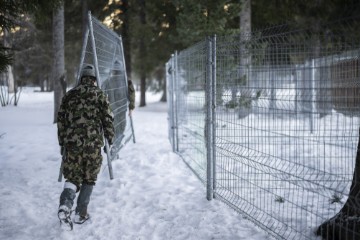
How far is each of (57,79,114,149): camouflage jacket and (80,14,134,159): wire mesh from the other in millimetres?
1180

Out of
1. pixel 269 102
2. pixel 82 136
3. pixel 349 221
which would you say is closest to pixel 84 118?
pixel 82 136

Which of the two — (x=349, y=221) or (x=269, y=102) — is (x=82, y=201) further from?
(x=349, y=221)

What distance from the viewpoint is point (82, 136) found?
168 inches

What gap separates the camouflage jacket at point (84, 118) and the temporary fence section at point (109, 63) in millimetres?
1202

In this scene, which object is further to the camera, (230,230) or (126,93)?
(126,93)

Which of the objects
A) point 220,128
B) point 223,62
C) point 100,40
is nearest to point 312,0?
point 223,62

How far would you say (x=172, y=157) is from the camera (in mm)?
7953

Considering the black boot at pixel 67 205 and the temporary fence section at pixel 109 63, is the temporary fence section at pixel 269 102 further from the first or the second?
the black boot at pixel 67 205

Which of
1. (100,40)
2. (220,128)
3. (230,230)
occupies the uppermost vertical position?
(100,40)

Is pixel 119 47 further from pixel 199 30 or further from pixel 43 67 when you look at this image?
pixel 43 67

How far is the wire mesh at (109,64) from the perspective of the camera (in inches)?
231

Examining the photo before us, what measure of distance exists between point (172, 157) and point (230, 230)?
3885 mm

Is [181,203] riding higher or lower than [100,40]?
lower

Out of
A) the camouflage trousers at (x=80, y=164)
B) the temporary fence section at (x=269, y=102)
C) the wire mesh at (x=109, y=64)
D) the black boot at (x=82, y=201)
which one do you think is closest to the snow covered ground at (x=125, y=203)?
the black boot at (x=82, y=201)
